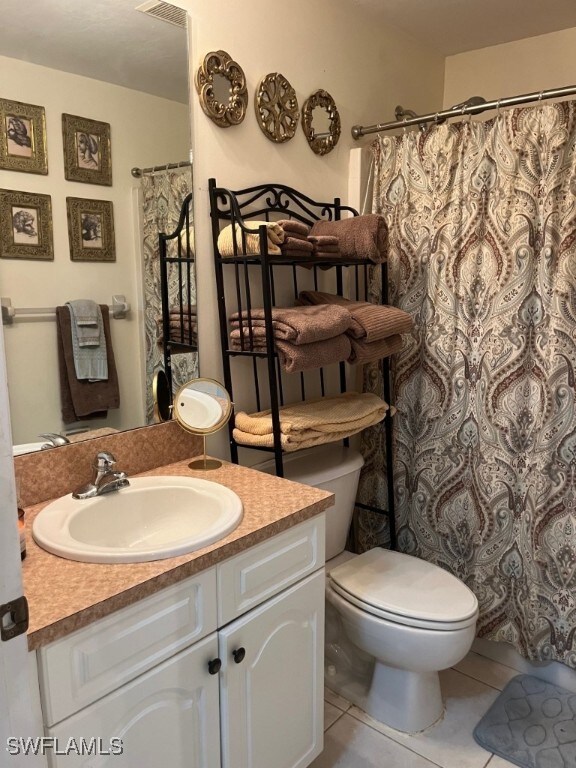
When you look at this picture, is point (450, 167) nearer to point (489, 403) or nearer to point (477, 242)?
point (477, 242)

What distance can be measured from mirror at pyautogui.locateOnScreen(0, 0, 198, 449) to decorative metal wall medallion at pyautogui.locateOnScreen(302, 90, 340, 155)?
52 cm

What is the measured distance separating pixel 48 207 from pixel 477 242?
1.33m

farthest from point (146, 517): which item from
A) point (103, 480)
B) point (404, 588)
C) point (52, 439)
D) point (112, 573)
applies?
point (404, 588)

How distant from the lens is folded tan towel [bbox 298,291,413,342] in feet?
5.64

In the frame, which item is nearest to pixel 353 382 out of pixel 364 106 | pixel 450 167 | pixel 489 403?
pixel 489 403

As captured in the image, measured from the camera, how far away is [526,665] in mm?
2033

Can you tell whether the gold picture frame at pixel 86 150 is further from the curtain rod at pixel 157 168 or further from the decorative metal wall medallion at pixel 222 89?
the decorative metal wall medallion at pixel 222 89

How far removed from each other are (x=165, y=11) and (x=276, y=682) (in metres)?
1.69

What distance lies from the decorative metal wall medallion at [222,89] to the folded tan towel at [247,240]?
0.32 m

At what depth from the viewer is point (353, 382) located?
7.60 feet

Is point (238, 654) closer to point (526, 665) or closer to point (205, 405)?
point (205, 405)

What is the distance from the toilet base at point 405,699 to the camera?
69.0 inches

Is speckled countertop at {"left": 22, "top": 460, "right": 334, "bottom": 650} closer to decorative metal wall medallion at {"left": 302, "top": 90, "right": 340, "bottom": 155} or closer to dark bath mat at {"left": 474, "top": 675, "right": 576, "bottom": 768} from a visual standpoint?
dark bath mat at {"left": 474, "top": 675, "right": 576, "bottom": 768}

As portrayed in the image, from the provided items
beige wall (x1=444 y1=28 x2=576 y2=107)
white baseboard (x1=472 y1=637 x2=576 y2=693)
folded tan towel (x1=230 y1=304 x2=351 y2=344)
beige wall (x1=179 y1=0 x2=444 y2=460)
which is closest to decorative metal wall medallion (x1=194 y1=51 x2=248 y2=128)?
beige wall (x1=179 y1=0 x2=444 y2=460)
